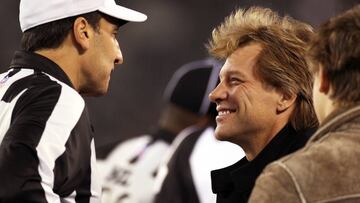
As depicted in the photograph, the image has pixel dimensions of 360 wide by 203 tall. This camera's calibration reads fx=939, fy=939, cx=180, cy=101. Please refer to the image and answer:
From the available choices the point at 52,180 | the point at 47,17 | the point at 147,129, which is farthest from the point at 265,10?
the point at 147,129

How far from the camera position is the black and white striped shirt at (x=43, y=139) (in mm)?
2559

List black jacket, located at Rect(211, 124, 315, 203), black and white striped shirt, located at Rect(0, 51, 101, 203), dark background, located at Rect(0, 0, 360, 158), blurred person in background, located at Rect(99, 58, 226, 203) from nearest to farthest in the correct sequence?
1. black and white striped shirt, located at Rect(0, 51, 101, 203)
2. black jacket, located at Rect(211, 124, 315, 203)
3. blurred person in background, located at Rect(99, 58, 226, 203)
4. dark background, located at Rect(0, 0, 360, 158)

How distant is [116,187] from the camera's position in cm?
489

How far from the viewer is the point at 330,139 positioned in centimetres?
205

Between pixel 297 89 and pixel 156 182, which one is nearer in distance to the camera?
pixel 297 89

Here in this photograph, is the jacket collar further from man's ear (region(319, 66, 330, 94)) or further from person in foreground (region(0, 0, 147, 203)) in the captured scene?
man's ear (region(319, 66, 330, 94))

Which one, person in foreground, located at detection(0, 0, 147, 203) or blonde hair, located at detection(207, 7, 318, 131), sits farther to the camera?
blonde hair, located at detection(207, 7, 318, 131)

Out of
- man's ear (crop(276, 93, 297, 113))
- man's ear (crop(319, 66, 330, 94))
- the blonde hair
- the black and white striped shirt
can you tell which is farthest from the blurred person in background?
man's ear (crop(319, 66, 330, 94))

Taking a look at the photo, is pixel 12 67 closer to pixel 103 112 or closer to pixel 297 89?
pixel 297 89

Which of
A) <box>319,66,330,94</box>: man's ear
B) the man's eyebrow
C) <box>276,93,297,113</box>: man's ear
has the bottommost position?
<box>276,93,297,113</box>: man's ear

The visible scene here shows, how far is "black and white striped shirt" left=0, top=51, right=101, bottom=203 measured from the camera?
2.56 meters

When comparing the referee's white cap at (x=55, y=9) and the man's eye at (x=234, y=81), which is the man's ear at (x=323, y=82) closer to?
the man's eye at (x=234, y=81)

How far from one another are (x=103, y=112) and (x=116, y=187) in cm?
246

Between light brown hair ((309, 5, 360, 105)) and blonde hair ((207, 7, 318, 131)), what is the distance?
666 mm
